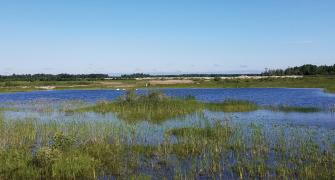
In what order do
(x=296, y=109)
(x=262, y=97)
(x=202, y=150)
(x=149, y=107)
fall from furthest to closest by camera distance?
(x=262, y=97) → (x=149, y=107) → (x=296, y=109) → (x=202, y=150)

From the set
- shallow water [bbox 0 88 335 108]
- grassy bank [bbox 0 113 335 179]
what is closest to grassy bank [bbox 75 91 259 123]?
shallow water [bbox 0 88 335 108]

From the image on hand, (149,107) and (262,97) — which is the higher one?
(149,107)

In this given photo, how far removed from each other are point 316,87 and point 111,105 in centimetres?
5385

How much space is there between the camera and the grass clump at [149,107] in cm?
3184

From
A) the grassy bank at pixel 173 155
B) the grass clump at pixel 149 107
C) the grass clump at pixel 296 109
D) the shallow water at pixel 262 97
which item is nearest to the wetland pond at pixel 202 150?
the grassy bank at pixel 173 155

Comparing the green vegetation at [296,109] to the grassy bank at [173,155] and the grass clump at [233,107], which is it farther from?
the grassy bank at [173,155]

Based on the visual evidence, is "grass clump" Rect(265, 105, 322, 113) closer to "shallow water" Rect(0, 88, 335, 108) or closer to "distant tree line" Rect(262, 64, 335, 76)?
"shallow water" Rect(0, 88, 335, 108)

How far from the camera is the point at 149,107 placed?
1441 inches

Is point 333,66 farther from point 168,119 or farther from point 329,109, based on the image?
point 168,119

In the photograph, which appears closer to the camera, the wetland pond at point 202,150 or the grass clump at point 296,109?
the wetland pond at point 202,150

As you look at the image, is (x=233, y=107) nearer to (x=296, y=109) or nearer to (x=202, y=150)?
(x=296, y=109)

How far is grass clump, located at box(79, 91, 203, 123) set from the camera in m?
31.8

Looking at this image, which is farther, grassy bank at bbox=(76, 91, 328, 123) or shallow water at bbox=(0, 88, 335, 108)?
shallow water at bbox=(0, 88, 335, 108)

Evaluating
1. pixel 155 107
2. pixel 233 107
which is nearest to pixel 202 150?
pixel 155 107
